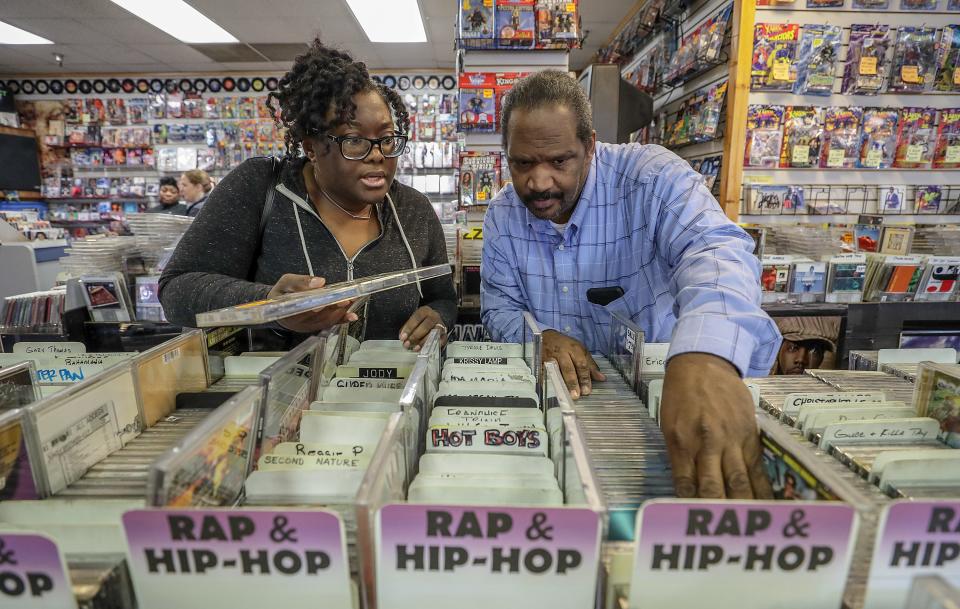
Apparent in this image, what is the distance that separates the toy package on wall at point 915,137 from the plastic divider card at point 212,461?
443 cm

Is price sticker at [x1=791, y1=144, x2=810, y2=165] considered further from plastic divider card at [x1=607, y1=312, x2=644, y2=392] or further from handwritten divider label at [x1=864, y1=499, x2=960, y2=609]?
handwritten divider label at [x1=864, y1=499, x2=960, y2=609]

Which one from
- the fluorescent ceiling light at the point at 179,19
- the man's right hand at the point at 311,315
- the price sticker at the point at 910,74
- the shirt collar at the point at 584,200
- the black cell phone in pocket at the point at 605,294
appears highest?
the fluorescent ceiling light at the point at 179,19

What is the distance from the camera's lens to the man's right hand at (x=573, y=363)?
1.16 metres

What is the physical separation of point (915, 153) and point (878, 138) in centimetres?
29

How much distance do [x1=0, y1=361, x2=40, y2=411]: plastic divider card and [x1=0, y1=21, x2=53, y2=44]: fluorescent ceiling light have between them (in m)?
7.93

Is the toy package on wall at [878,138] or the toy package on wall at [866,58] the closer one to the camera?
the toy package on wall at [866,58]

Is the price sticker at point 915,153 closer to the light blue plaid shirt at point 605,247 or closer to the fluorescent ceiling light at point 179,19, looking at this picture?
the light blue plaid shirt at point 605,247

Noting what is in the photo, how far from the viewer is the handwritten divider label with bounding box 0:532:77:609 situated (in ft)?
1.86

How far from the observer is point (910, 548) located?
1.98ft

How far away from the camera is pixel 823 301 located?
3.26 m

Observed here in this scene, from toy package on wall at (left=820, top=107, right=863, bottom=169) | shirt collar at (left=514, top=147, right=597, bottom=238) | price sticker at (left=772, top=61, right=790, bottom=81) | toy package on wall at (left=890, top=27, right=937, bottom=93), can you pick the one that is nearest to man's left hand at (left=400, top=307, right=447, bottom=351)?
shirt collar at (left=514, top=147, right=597, bottom=238)

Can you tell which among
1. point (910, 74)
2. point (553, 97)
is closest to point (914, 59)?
point (910, 74)

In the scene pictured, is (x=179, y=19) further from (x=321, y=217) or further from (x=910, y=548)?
(x=910, y=548)

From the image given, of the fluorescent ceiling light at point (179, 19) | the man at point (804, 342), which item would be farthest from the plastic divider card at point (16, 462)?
the fluorescent ceiling light at point (179, 19)
